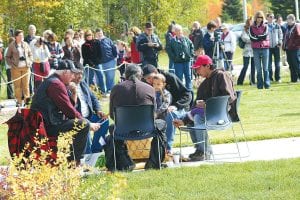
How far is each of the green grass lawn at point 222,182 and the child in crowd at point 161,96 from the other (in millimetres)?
1362

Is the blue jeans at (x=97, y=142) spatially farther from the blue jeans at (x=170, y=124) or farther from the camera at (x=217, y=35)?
the camera at (x=217, y=35)

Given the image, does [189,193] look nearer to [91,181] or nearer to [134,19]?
[91,181]

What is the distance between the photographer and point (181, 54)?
65.4 feet

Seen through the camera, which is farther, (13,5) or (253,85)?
(13,5)

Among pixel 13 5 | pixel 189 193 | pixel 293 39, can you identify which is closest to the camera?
pixel 189 193

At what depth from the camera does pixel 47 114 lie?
9977mm

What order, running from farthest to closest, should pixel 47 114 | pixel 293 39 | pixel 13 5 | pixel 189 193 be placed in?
pixel 13 5, pixel 293 39, pixel 47 114, pixel 189 193

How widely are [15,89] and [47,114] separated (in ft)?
33.1

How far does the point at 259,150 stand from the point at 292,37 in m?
11.0

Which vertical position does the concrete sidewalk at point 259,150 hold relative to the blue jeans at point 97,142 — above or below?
below

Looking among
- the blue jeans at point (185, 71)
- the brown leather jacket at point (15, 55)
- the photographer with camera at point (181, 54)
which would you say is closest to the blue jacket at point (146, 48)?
the photographer with camera at point (181, 54)

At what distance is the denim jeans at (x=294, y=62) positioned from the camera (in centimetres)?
2194

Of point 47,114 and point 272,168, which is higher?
point 47,114

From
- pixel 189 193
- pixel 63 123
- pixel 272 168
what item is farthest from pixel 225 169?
pixel 63 123
